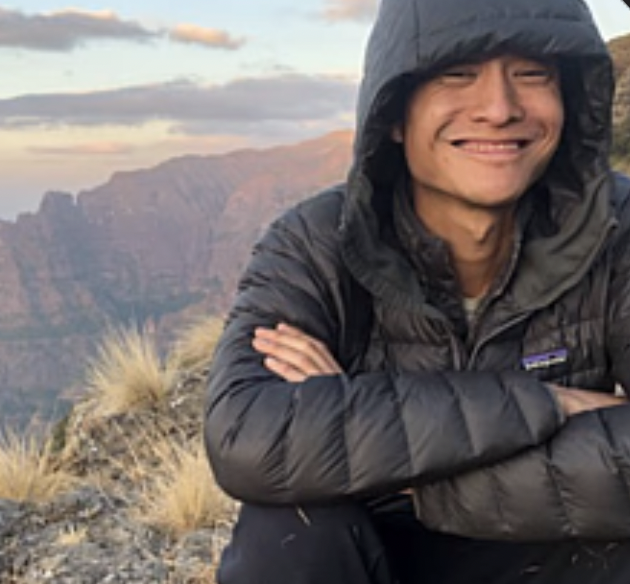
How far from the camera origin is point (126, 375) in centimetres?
682

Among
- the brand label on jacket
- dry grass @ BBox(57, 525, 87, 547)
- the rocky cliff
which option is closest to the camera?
the brand label on jacket

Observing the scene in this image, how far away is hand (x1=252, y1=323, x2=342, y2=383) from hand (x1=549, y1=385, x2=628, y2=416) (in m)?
0.50

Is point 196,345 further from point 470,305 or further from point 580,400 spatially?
point 580,400

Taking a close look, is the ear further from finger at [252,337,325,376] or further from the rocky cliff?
the rocky cliff

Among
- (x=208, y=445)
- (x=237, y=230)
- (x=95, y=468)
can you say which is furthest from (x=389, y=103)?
(x=237, y=230)

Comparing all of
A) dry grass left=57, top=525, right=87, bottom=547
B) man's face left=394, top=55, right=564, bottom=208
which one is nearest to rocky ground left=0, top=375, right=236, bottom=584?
dry grass left=57, top=525, right=87, bottom=547

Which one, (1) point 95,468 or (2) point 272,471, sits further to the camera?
(1) point 95,468

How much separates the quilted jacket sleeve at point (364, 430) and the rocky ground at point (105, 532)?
1594 mm

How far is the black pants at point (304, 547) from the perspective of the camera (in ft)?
7.89

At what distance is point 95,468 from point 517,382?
3909mm

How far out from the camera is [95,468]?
5.85 m

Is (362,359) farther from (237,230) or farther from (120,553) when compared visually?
(237,230)

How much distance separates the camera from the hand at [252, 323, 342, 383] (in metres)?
2.49

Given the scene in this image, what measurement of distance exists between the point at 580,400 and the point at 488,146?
602mm
